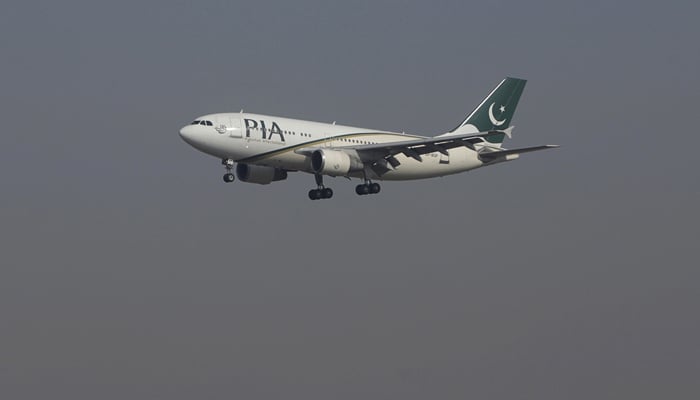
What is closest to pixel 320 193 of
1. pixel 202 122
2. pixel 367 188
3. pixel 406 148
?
pixel 367 188

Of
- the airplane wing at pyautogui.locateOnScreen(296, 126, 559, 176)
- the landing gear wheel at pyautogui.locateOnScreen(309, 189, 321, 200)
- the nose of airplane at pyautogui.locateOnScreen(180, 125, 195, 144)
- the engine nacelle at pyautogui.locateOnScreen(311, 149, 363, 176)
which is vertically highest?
the nose of airplane at pyautogui.locateOnScreen(180, 125, 195, 144)

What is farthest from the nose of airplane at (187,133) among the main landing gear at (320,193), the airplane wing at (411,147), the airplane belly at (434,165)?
the airplane belly at (434,165)

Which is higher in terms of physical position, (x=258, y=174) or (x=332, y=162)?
(x=258, y=174)

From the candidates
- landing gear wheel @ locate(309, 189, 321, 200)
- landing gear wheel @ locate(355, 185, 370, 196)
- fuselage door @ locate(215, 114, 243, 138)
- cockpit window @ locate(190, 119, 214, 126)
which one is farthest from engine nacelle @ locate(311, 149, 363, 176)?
cockpit window @ locate(190, 119, 214, 126)

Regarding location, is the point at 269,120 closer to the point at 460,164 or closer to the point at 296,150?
the point at 296,150

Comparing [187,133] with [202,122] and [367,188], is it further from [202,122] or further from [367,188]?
[367,188]

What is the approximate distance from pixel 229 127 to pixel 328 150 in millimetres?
5439

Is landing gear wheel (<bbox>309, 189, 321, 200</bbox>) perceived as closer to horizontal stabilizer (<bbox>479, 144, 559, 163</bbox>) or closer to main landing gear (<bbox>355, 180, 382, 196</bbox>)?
main landing gear (<bbox>355, 180, 382, 196</bbox>)

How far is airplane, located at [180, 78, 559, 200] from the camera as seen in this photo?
64.4 m

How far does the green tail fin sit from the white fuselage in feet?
27.6

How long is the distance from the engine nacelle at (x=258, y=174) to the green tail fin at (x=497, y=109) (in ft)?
40.4

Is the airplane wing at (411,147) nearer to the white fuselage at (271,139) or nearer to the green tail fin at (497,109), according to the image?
the white fuselage at (271,139)

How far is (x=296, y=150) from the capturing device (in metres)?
65.9

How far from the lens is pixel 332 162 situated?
6569 cm
